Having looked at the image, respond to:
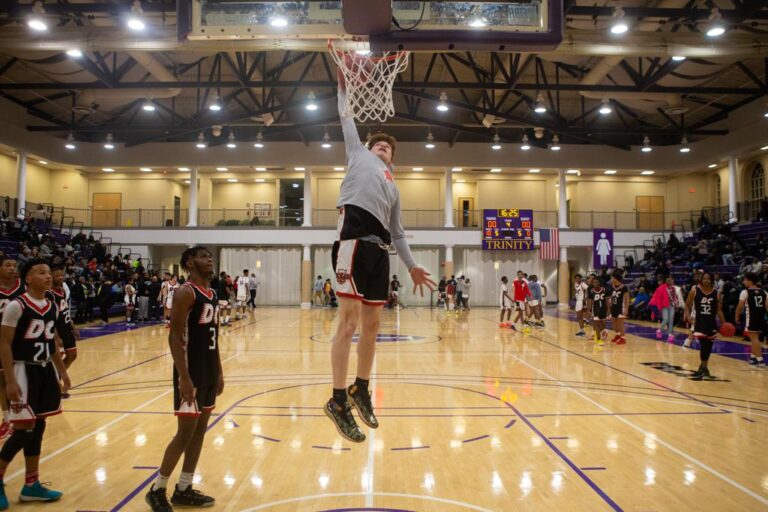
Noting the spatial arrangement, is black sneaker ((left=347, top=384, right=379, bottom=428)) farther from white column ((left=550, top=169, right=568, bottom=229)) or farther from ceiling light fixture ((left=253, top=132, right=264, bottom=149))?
white column ((left=550, top=169, right=568, bottom=229))

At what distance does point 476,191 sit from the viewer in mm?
32719

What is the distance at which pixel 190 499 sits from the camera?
4.04 m

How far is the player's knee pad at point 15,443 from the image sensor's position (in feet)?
13.4

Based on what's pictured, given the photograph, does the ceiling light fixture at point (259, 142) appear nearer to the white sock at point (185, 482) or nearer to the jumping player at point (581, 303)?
the jumping player at point (581, 303)

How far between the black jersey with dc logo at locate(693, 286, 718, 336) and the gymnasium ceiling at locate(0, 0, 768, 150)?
267 inches

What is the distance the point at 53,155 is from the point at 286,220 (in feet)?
40.0

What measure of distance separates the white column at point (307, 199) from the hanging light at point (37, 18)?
17493 millimetres

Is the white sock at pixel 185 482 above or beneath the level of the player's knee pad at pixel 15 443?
beneath

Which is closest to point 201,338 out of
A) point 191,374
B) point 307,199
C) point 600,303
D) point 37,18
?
point 191,374

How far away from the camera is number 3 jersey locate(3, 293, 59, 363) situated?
4.14 metres

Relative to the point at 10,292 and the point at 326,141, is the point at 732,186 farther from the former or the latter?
the point at 10,292

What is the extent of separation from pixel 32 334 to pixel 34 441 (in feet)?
2.68

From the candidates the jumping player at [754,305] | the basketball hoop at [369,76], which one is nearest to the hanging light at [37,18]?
the basketball hoop at [369,76]

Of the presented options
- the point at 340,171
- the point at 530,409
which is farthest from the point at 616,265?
the point at 530,409
